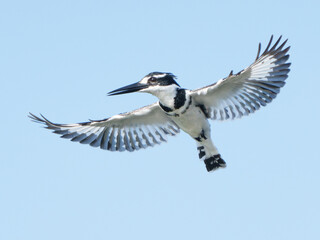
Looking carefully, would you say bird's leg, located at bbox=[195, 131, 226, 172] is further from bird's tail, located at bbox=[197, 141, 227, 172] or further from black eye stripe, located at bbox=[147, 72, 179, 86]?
black eye stripe, located at bbox=[147, 72, 179, 86]

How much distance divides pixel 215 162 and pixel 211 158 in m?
0.10

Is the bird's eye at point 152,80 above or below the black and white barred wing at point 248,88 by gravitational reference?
above

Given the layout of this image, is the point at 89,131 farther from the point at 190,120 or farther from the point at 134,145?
the point at 190,120

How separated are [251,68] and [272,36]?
62 cm

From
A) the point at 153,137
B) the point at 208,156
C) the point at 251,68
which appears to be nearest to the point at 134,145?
the point at 153,137

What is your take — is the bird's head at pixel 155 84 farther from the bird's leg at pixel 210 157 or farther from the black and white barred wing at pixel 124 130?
the bird's leg at pixel 210 157

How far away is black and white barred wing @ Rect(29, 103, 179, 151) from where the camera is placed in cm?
1302

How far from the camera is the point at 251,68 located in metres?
11.9

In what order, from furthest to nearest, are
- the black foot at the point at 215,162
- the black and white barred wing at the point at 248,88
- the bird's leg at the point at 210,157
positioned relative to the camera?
the black foot at the point at 215,162
the bird's leg at the point at 210,157
the black and white barred wing at the point at 248,88

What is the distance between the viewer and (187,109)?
1215 cm

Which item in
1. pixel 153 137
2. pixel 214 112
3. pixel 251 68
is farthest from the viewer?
pixel 153 137

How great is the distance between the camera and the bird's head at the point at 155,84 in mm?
12219

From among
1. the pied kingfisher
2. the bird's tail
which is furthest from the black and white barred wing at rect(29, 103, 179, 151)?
the bird's tail

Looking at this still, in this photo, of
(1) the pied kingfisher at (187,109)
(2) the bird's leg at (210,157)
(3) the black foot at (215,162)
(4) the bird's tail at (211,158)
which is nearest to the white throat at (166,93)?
(1) the pied kingfisher at (187,109)
